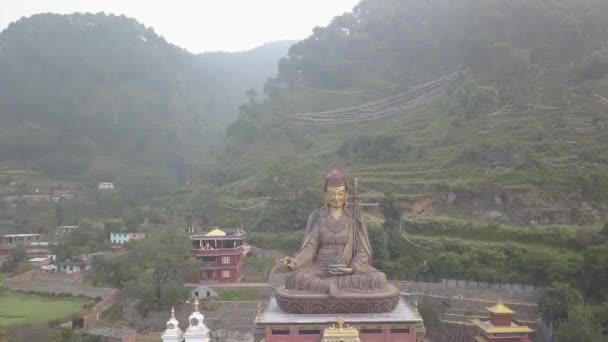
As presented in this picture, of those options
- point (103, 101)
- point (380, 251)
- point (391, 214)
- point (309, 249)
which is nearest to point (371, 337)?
point (309, 249)

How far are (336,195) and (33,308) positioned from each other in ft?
59.7

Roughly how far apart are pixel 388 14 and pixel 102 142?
33.7 meters

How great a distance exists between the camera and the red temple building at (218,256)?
2608 centimetres

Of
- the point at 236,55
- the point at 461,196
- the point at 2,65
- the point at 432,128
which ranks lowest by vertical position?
the point at 461,196

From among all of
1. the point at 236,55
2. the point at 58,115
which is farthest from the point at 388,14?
the point at 236,55

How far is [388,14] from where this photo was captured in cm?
5675

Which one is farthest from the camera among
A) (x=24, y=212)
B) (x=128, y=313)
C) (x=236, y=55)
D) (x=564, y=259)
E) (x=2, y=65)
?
(x=236, y=55)

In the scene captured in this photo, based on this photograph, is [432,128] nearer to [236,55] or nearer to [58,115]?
[58,115]

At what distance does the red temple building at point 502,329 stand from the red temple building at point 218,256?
1233 cm

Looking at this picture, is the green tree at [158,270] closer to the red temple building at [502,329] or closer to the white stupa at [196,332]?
the white stupa at [196,332]

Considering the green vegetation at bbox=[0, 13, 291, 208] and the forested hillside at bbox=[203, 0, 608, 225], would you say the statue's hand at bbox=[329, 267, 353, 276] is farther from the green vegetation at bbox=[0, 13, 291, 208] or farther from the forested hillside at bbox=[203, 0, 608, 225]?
the green vegetation at bbox=[0, 13, 291, 208]

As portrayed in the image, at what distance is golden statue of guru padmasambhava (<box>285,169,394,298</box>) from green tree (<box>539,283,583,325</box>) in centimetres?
879

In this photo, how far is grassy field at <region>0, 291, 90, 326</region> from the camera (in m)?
23.1

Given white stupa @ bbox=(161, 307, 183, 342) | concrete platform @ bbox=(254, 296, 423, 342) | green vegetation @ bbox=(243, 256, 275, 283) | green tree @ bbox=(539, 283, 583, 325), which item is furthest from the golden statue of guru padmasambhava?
green vegetation @ bbox=(243, 256, 275, 283)
